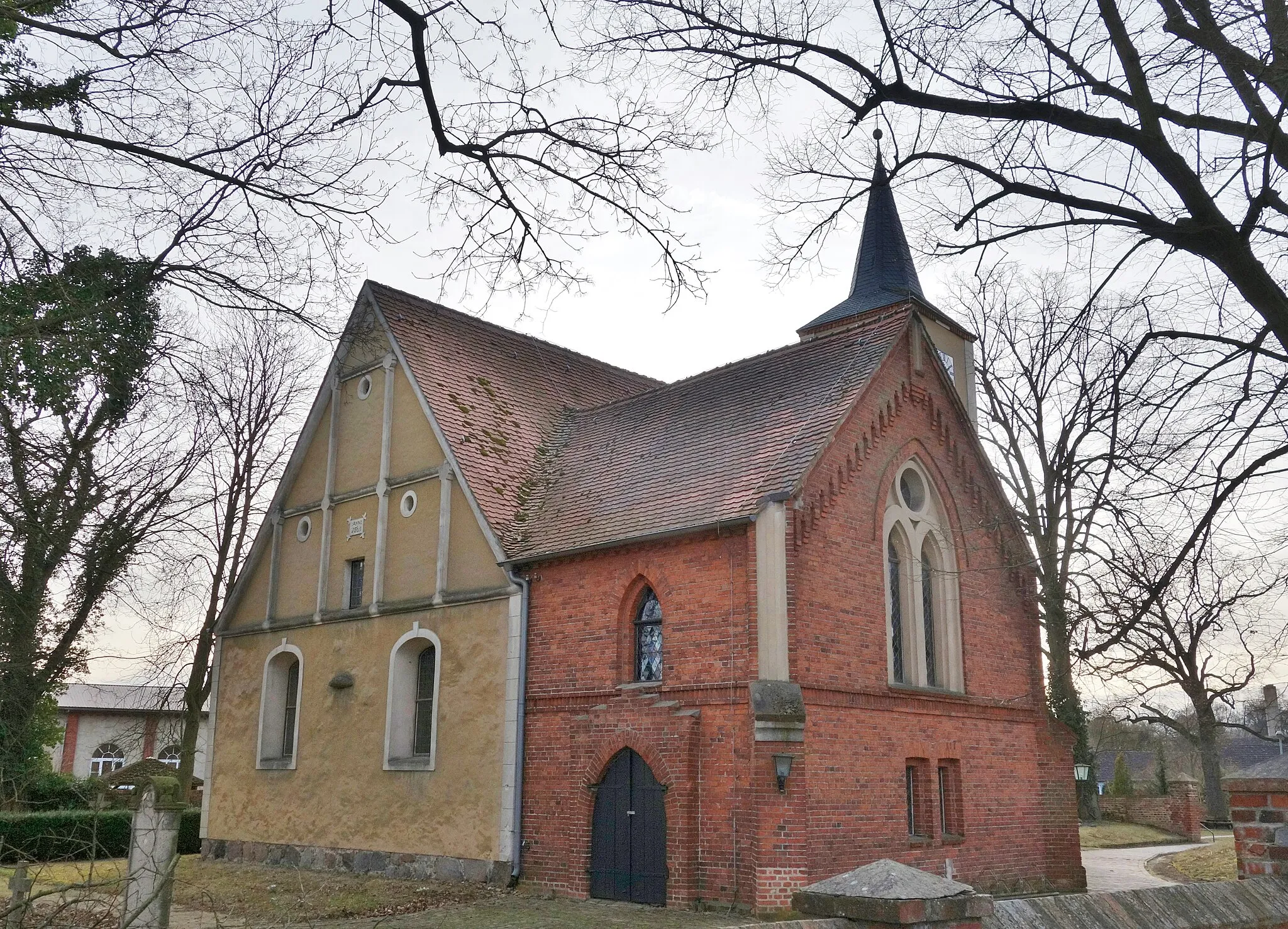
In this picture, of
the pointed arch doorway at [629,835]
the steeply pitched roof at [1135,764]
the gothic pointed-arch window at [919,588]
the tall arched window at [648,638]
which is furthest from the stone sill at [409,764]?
the steeply pitched roof at [1135,764]

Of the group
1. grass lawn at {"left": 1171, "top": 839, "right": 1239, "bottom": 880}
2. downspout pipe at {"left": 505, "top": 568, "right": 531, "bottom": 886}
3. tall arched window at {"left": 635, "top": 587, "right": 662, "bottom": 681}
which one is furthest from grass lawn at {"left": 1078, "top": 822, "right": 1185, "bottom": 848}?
downspout pipe at {"left": 505, "top": 568, "right": 531, "bottom": 886}

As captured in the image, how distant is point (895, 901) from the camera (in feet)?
14.6

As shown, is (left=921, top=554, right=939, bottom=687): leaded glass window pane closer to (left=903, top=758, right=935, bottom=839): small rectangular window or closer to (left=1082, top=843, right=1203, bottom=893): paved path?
(left=903, top=758, right=935, bottom=839): small rectangular window

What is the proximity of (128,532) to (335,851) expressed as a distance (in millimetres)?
6637

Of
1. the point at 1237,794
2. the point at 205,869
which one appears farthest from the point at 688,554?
the point at 205,869

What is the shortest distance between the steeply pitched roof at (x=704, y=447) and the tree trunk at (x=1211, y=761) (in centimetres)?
1338

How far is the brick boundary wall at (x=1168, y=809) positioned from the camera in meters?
34.8

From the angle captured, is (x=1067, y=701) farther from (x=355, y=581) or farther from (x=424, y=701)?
(x=355, y=581)

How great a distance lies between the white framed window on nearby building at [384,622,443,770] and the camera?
19.1 meters

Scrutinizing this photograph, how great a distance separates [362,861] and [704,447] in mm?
9199

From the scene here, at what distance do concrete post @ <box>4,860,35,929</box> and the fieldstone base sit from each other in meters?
7.64

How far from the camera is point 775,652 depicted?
14.6 metres

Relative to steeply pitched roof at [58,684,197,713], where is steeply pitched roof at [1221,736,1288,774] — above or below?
below

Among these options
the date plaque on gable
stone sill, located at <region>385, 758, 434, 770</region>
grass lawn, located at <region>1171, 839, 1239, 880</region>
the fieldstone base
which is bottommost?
grass lawn, located at <region>1171, 839, 1239, 880</region>
